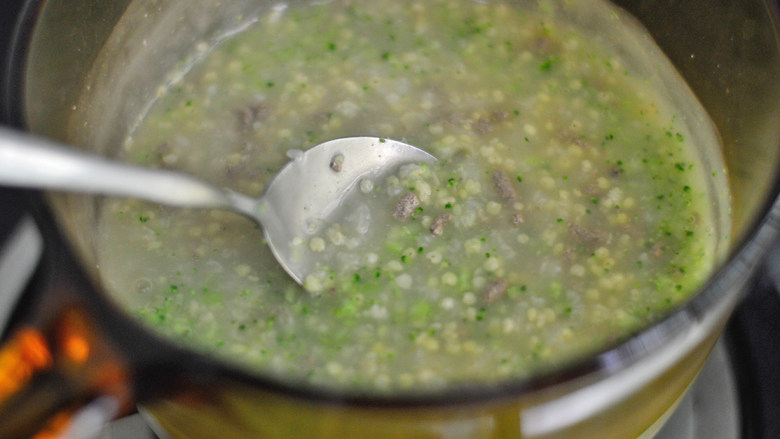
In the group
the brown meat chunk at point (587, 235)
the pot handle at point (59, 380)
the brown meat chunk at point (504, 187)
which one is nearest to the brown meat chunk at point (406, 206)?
the brown meat chunk at point (504, 187)

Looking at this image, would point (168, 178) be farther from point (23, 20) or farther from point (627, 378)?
point (627, 378)

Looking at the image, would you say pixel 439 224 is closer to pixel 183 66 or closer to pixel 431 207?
pixel 431 207

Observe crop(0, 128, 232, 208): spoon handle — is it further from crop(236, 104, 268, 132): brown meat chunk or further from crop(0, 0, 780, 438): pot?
crop(236, 104, 268, 132): brown meat chunk

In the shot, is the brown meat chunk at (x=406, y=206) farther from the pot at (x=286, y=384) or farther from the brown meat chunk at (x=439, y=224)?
the pot at (x=286, y=384)

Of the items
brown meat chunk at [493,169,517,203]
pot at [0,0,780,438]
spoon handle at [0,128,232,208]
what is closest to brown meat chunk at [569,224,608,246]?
brown meat chunk at [493,169,517,203]

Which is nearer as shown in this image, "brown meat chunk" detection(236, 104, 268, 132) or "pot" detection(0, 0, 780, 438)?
"pot" detection(0, 0, 780, 438)
